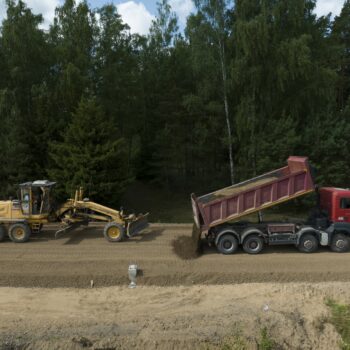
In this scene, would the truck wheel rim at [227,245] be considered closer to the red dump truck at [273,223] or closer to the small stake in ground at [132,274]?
the red dump truck at [273,223]

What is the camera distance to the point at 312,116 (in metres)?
25.0

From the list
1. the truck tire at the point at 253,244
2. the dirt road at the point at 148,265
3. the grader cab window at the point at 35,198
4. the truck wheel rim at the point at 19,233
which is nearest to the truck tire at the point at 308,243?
the dirt road at the point at 148,265

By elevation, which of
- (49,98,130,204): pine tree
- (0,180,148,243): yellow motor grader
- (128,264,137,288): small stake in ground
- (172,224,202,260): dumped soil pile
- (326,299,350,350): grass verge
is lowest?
(326,299,350,350): grass verge

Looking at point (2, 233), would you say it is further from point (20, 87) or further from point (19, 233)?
point (20, 87)

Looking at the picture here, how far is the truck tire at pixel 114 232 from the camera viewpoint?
15.0m

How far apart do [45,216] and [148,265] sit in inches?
208

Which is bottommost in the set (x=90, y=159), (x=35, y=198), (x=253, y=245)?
(x=253, y=245)

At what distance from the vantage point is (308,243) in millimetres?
13508

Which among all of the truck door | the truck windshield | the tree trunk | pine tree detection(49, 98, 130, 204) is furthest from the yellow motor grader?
the tree trunk

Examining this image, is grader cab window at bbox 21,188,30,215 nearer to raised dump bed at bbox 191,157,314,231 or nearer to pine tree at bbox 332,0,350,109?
raised dump bed at bbox 191,157,314,231

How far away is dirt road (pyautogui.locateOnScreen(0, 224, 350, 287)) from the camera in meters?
11.5

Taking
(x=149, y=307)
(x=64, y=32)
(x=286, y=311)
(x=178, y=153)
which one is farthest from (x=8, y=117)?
(x=286, y=311)

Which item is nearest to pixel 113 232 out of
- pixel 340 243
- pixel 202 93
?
pixel 340 243

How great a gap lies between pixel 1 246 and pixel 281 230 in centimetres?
1010
